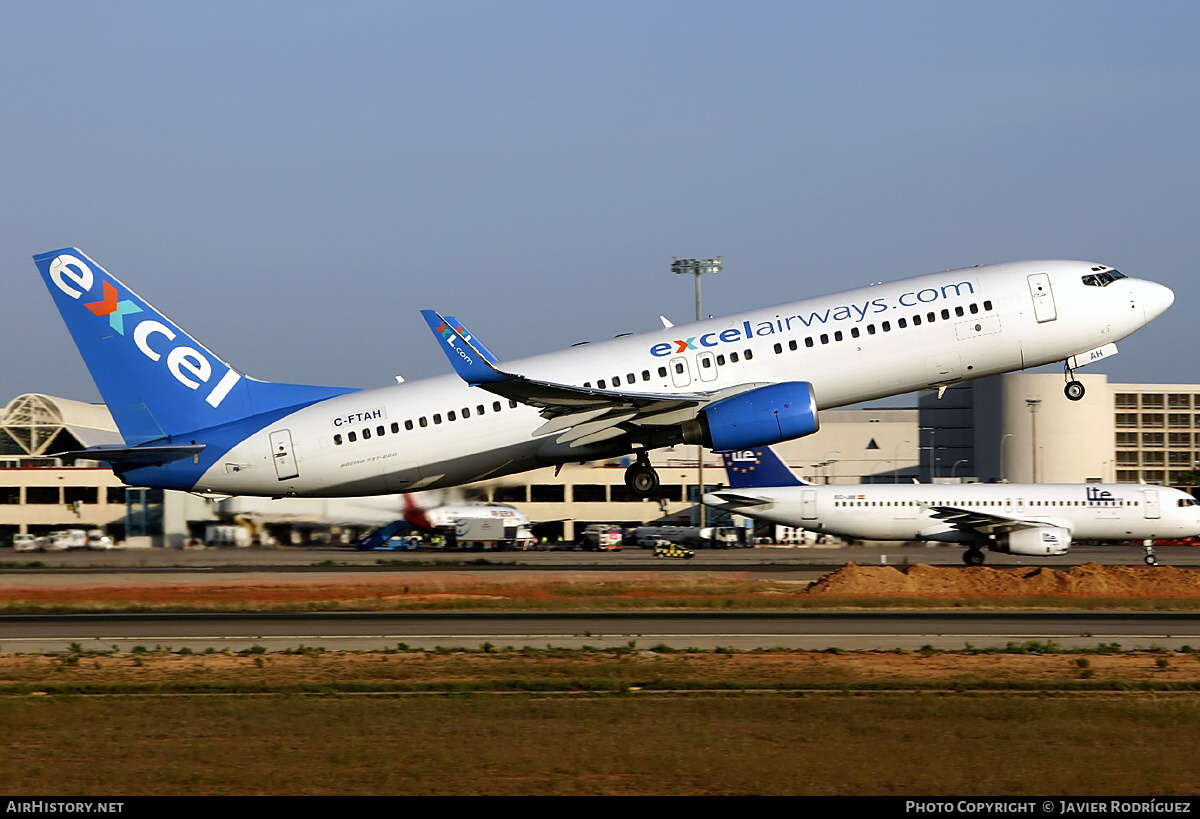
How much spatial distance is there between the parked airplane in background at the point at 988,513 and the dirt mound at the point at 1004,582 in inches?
442

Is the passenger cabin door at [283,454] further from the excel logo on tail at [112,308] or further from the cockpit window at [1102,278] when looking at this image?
the cockpit window at [1102,278]

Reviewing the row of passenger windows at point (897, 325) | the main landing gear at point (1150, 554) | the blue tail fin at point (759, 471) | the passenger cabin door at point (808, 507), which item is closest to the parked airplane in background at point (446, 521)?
the blue tail fin at point (759, 471)

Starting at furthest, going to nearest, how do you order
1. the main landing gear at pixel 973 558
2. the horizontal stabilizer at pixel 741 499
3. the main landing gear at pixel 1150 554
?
the horizontal stabilizer at pixel 741 499 → the main landing gear at pixel 1150 554 → the main landing gear at pixel 973 558

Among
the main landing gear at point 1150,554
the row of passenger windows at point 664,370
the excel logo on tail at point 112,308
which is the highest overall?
the excel logo on tail at point 112,308

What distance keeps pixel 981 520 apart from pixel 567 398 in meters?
30.4

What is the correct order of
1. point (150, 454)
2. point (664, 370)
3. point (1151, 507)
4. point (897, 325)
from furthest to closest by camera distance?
point (1151, 507) < point (150, 454) < point (664, 370) < point (897, 325)

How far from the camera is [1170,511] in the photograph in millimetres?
57719

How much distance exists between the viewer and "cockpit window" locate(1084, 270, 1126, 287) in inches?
1357

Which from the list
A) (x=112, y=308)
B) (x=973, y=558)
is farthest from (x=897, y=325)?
(x=973, y=558)

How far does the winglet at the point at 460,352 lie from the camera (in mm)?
31219

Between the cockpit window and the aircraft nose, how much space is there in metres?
0.77

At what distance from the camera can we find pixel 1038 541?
56.3 meters

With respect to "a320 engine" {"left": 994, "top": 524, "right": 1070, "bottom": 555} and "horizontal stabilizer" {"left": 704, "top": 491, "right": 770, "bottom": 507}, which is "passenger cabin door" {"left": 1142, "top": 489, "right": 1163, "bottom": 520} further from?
"horizontal stabilizer" {"left": 704, "top": 491, "right": 770, "bottom": 507}

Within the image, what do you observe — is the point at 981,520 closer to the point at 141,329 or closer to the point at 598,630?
the point at 598,630
